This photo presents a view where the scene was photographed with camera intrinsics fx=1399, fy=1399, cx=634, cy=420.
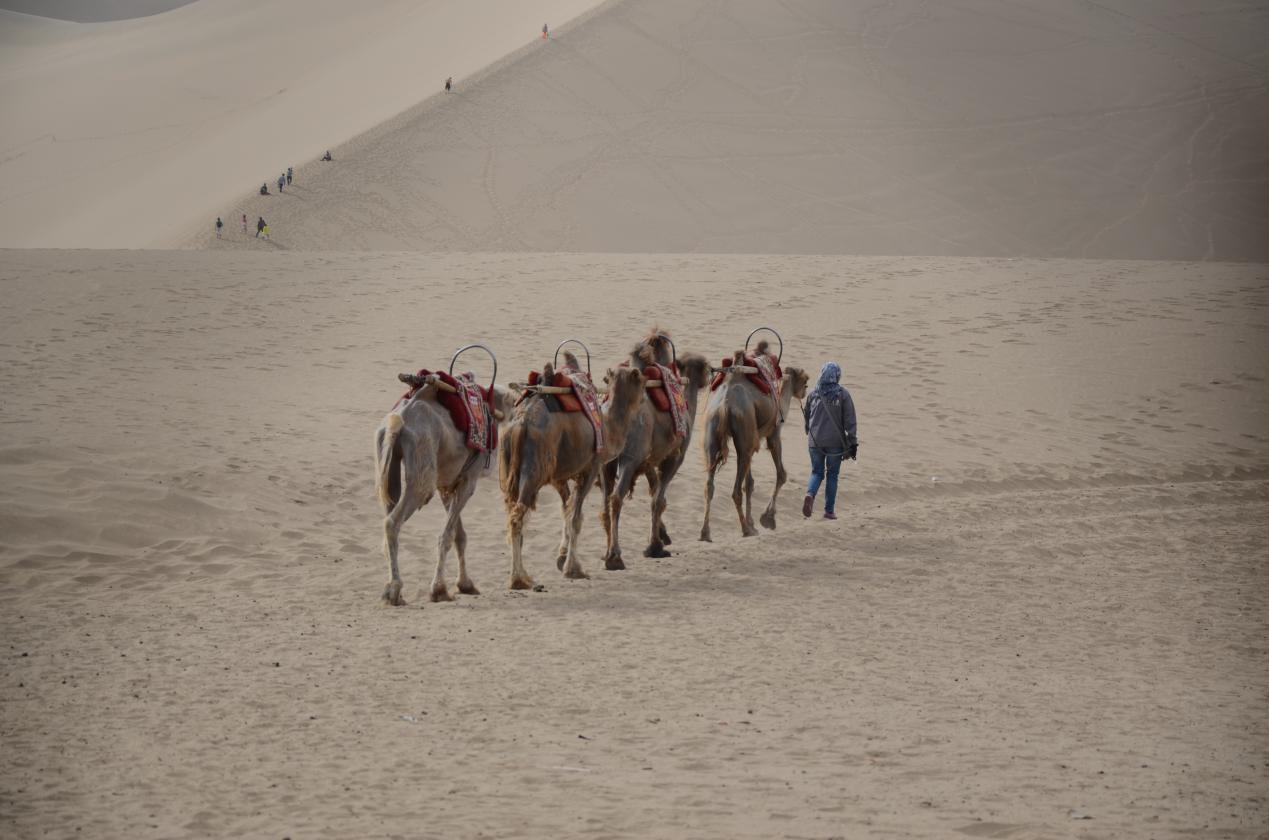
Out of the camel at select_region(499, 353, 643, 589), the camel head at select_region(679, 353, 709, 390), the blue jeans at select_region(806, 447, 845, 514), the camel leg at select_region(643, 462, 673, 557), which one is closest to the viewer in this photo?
the camel at select_region(499, 353, 643, 589)

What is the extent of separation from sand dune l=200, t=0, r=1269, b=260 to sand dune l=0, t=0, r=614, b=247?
246 inches

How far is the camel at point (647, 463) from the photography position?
12.8m

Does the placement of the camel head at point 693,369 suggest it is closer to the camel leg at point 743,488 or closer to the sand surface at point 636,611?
the camel leg at point 743,488

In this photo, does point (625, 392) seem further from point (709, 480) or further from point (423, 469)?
point (423, 469)

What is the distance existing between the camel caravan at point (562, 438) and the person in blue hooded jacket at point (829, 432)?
72 centimetres

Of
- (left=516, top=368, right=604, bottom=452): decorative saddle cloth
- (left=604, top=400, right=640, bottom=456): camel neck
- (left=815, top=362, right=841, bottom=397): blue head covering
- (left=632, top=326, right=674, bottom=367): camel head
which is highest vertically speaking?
(left=632, top=326, right=674, bottom=367): camel head

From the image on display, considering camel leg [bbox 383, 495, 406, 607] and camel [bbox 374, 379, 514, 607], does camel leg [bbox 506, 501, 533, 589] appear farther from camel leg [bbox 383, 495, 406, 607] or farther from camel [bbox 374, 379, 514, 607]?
camel leg [bbox 383, 495, 406, 607]

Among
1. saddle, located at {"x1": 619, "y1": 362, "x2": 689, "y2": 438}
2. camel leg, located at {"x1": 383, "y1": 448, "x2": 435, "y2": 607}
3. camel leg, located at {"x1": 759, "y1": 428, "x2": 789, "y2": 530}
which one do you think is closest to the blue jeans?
camel leg, located at {"x1": 759, "y1": 428, "x2": 789, "y2": 530}

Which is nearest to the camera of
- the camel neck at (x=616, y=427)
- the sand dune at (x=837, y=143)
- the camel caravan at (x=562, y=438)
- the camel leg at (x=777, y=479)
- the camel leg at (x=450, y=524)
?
the camel caravan at (x=562, y=438)

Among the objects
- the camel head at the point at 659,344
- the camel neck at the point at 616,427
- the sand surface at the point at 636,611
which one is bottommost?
the sand surface at the point at 636,611

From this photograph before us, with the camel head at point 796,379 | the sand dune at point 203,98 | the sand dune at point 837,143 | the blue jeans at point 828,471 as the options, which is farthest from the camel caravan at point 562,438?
the sand dune at point 203,98

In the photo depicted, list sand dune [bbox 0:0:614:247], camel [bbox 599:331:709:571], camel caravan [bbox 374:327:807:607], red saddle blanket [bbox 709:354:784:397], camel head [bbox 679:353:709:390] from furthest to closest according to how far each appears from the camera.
A: sand dune [bbox 0:0:614:247] → red saddle blanket [bbox 709:354:784:397] → camel head [bbox 679:353:709:390] → camel [bbox 599:331:709:571] → camel caravan [bbox 374:327:807:607]

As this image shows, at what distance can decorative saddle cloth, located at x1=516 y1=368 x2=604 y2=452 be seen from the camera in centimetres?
1182

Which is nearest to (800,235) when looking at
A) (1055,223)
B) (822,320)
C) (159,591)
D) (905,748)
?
(1055,223)
